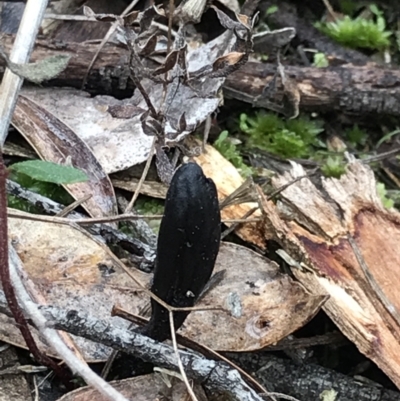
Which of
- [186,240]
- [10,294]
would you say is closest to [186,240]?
[186,240]

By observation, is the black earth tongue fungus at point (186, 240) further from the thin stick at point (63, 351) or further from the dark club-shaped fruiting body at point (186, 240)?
the thin stick at point (63, 351)

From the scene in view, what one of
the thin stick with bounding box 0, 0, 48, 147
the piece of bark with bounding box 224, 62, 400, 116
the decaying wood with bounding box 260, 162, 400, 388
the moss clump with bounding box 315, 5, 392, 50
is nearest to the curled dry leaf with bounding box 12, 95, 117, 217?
the thin stick with bounding box 0, 0, 48, 147

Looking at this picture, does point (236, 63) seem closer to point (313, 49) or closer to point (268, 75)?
point (268, 75)

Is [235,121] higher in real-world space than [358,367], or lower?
higher

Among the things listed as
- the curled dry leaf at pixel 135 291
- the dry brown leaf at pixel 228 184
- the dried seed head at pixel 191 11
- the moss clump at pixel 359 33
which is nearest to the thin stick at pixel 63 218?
the curled dry leaf at pixel 135 291

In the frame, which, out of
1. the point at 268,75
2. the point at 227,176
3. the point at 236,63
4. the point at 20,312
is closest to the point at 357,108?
the point at 268,75

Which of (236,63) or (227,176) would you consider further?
(227,176)
